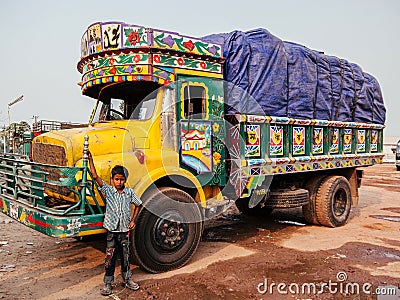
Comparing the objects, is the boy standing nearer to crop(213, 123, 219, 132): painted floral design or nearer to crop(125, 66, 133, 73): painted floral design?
crop(125, 66, 133, 73): painted floral design

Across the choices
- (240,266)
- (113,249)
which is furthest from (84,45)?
(240,266)

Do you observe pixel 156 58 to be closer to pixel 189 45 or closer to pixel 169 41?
pixel 169 41

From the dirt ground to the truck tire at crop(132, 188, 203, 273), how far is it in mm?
185

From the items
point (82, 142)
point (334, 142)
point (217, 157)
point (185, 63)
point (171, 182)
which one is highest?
point (185, 63)

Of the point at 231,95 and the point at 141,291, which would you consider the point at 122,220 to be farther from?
the point at 231,95

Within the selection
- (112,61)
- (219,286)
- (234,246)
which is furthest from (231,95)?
(219,286)

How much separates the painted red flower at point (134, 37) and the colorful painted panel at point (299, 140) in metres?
3.32

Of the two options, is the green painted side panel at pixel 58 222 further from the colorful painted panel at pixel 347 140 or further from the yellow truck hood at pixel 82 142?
the colorful painted panel at pixel 347 140

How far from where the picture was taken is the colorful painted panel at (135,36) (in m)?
5.24

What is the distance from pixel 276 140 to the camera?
22.1 ft

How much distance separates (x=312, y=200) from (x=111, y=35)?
16.6ft

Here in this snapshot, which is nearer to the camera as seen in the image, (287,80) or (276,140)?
(276,140)

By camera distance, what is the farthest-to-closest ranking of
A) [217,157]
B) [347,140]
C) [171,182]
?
[347,140] → [217,157] → [171,182]

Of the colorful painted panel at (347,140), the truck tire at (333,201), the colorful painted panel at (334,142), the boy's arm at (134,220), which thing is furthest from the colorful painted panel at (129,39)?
the colorful painted panel at (347,140)
